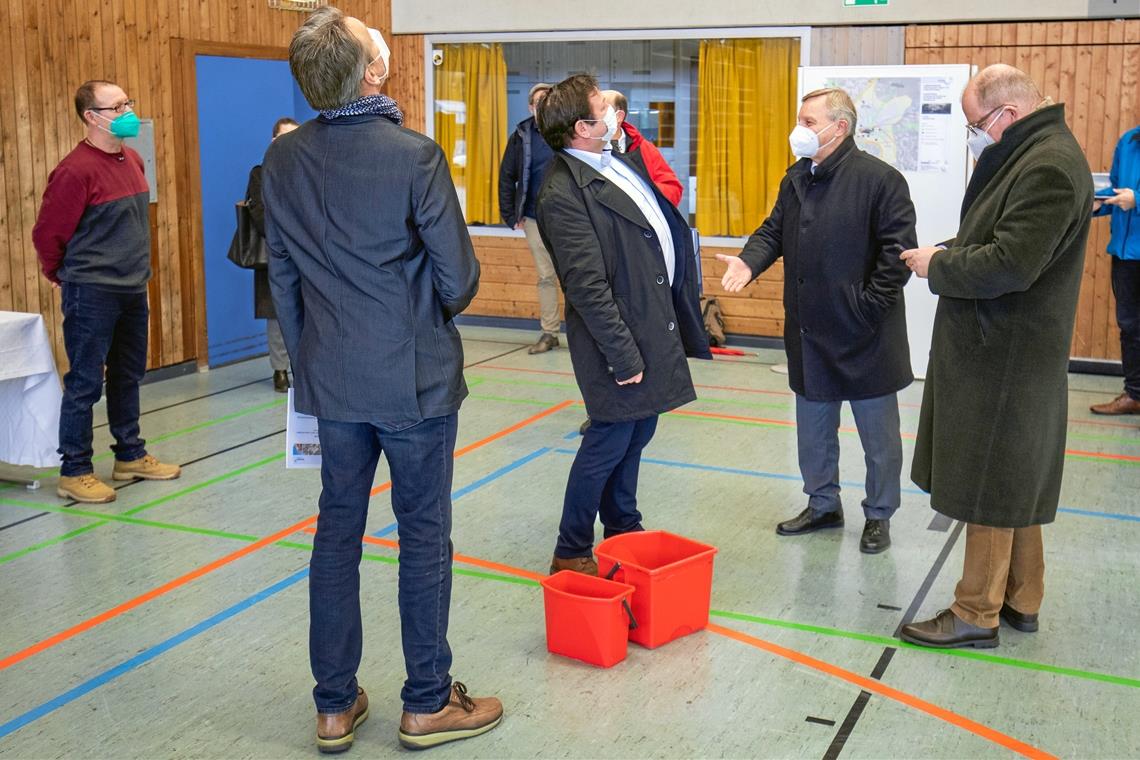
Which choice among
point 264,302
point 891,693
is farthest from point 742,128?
point 891,693

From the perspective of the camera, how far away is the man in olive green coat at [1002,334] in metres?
3.29

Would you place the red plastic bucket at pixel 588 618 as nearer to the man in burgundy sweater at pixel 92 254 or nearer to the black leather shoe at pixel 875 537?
the black leather shoe at pixel 875 537

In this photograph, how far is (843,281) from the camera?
439 centimetres

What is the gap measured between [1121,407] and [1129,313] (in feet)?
1.67

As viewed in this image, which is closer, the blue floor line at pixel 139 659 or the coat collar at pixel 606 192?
the blue floor line at pixel 139 659

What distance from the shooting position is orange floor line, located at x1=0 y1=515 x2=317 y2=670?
370 cm

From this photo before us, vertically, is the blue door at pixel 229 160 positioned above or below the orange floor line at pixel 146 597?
above

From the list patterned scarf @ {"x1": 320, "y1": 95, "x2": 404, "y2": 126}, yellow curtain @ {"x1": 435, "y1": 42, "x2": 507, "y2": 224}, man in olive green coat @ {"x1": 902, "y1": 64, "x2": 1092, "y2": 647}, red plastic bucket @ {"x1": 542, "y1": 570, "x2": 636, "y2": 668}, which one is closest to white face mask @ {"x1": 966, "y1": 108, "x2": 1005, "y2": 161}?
man in olive green coat @ {"x1": 902, "y1": 64, "x2": 1092, "y2": 647}

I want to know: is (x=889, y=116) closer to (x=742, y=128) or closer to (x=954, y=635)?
(x=742, y=128)

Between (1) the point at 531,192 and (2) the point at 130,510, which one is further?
(1) the point at 531,192

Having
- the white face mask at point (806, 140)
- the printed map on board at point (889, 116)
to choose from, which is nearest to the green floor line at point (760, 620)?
the white face mask at point (806, 140)

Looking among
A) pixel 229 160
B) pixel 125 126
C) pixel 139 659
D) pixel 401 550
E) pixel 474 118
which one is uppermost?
pixel 474 118

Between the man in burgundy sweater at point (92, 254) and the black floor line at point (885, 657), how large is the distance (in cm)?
322

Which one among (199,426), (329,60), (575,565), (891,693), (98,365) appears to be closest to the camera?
(329,60)
